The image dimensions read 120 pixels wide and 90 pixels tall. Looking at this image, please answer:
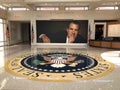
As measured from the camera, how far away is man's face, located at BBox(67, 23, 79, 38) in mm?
16094

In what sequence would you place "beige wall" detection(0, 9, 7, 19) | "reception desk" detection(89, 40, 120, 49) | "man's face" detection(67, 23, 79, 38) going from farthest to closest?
"man's face" detection(67, 23, 79, 38) < "beige wall" detection(0, 9, 7, 19) < "reception desk" detection(89, 40, 120, 49)

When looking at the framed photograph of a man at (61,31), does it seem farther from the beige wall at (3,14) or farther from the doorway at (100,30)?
the beige wall at (3,14)

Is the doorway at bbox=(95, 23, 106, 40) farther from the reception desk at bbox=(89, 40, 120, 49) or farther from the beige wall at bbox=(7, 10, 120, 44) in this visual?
the reception desk at bbox=(89, 40, 120, 49)

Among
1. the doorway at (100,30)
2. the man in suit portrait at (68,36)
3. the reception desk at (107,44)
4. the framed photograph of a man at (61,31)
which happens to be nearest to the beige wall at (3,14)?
the framed photograph of a man at (61,31)

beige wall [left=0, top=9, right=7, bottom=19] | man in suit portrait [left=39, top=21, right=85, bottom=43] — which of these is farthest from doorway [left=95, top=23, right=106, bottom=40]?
beige wall [left=0, top=9, right=7, bottom=19]

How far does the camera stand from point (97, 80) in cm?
443

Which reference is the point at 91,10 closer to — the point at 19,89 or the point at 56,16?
the point at 56,16

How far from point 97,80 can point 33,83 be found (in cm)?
201

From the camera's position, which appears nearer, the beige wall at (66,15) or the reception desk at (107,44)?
the reception desk at (107,44)

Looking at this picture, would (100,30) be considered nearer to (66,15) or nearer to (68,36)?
(68,36)

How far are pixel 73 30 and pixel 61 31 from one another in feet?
4.59

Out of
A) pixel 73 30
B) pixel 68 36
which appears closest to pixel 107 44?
pixel 73 30

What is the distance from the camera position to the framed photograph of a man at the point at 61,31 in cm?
1611

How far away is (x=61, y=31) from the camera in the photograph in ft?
53.4
